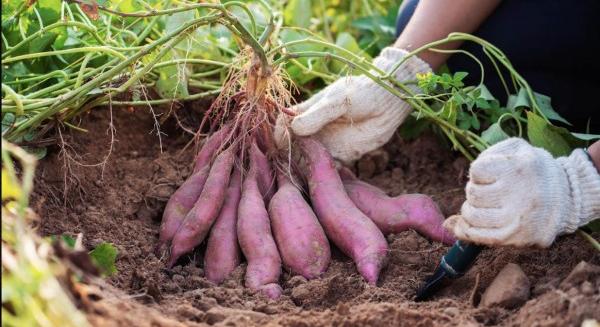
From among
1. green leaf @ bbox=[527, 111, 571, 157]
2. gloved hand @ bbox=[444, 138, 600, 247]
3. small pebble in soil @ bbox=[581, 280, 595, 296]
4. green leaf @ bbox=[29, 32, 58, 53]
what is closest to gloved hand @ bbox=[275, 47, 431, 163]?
green leaf @ bbox=[527, 111, 571, 157]

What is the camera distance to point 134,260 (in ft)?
4.66

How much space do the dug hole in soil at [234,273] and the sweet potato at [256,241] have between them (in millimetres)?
29

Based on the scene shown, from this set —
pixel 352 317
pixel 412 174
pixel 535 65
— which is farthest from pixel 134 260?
pixel 535 65

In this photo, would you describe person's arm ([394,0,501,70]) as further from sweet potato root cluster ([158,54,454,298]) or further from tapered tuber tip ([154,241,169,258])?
tapered tuber tip ([154,241,169,258])

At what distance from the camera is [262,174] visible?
162 centimetres

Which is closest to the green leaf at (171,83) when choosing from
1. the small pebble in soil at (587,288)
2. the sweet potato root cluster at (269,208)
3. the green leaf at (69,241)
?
the sweet potato root cluster at (269,208)

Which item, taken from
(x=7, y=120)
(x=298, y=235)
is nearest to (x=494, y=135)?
(x=298, y=235)

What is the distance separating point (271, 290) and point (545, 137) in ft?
2.08

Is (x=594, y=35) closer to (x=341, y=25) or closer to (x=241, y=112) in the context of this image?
(x=241, y=112)

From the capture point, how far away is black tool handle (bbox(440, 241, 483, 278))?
1.32m

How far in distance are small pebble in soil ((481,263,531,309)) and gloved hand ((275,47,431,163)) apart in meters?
0.51

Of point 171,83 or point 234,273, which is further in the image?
point 171,83

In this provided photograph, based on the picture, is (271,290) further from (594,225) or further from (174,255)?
(594,225)

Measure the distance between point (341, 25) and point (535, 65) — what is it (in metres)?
0.95
